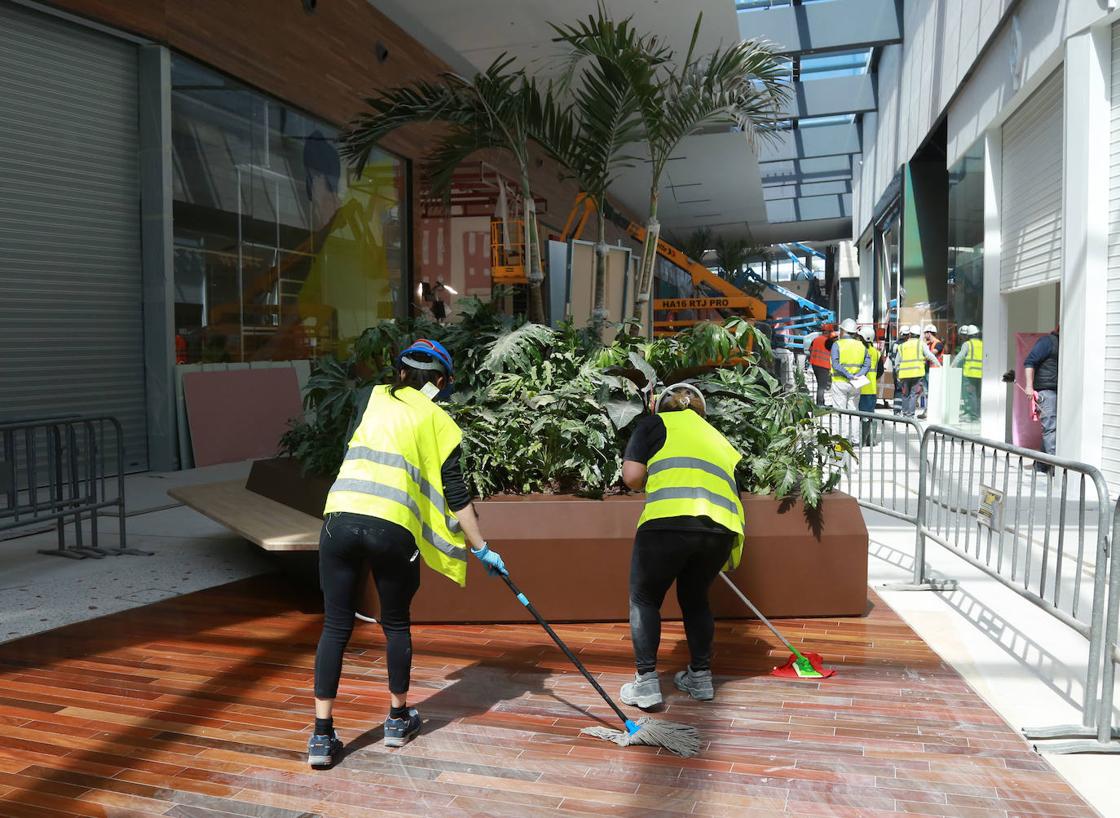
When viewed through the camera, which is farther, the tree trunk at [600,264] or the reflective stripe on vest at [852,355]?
the reflective stripe on vest at [852,355]

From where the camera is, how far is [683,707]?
410cm

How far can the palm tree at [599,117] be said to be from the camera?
8.28m

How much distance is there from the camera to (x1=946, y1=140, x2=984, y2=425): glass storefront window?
13.9 m

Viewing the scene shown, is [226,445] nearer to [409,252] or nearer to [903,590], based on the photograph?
[409,252]

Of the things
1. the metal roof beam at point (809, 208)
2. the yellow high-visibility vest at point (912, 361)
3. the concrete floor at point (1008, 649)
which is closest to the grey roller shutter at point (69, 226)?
the concrete floor at point (1008, 649)

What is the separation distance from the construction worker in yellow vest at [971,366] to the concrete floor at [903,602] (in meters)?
6.54

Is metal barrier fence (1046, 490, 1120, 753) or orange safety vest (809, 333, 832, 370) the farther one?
orange safety vest (809, 333, 832, 370)

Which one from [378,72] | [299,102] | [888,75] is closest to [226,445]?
[299,102]

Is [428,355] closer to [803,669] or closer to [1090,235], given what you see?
[803,669]

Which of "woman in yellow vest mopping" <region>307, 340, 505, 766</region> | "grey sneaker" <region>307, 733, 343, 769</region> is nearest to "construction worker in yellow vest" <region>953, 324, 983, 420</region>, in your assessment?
"woman in yellow vest mopping" <region>307, 340, 505, 766</region>

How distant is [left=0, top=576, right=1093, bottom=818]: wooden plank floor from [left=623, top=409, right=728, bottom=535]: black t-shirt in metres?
0.78

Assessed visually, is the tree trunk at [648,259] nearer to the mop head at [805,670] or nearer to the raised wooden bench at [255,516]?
the raised wooden bench at [255,516]

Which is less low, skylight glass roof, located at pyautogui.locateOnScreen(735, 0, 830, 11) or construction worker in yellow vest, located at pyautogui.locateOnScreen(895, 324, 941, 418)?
skylight glass roof, located at pyautogui.locateOnScreen(735, 0, 830, 11)

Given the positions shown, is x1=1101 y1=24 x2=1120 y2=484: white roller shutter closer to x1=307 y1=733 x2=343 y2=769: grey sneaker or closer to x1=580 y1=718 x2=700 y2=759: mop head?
x1=580 y1=718 x2=700 y2=759: mop head
